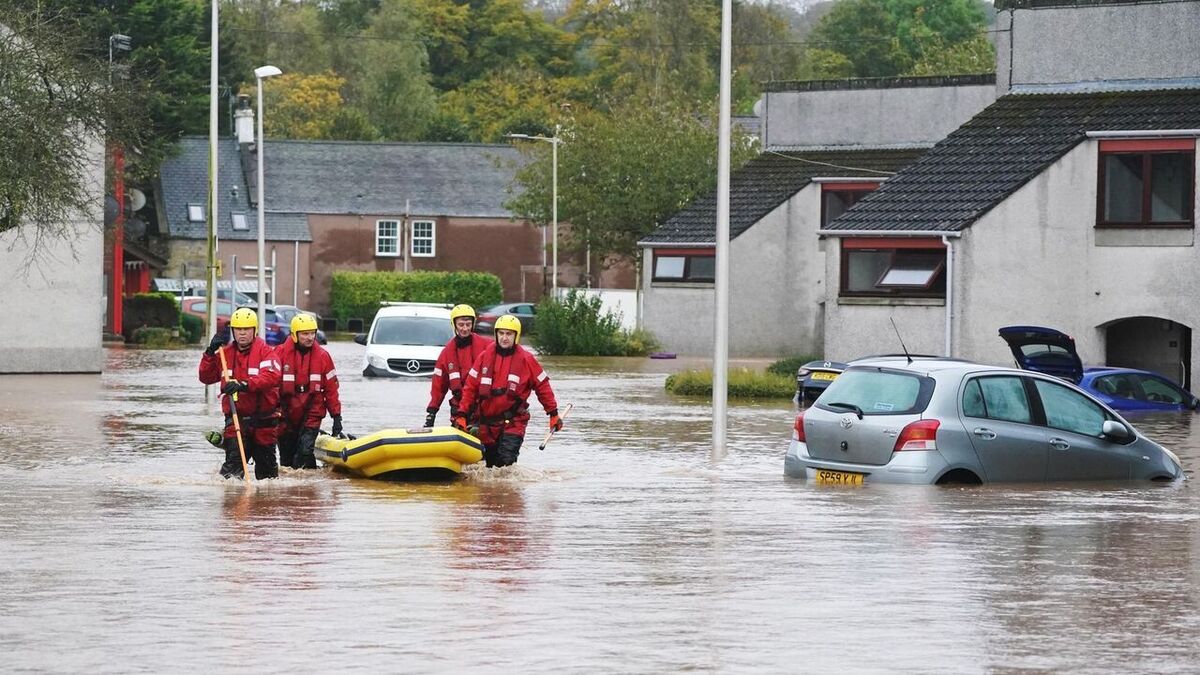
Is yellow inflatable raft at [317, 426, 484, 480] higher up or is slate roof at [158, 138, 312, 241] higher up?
slate roof at [158, 138, 312, 241]

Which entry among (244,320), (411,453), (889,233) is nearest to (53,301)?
(889,233)

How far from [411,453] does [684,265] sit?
38.1m

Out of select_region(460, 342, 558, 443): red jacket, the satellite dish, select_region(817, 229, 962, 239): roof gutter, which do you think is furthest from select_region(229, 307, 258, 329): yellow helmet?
the satellite dish

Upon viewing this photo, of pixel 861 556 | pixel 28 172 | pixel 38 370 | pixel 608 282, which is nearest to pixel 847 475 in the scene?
pixel 861 556

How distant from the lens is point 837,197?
55.6m

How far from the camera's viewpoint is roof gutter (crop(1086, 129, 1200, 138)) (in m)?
36.9

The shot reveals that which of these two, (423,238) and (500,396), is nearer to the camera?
(500,396)

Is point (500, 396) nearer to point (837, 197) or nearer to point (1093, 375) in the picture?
point (1093, 375)

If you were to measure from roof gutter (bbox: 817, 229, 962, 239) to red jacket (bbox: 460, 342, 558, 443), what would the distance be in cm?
1770

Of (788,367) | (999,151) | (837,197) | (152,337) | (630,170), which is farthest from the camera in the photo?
(630,170)

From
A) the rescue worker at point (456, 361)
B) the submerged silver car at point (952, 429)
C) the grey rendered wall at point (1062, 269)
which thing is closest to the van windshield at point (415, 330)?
the grey rendered wall at point (1062, 269)

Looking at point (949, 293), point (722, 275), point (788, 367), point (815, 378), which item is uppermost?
point (722, 275)

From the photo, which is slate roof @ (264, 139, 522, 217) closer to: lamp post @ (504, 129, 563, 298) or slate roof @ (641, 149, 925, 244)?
lamp post @ (504, 129, 563, 298)

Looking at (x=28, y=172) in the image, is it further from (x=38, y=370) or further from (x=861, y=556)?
(x=861, y=556)
